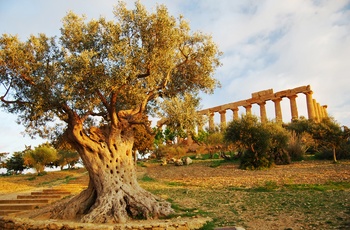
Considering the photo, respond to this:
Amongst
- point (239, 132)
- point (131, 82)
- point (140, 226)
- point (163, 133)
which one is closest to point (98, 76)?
point (131, 82)

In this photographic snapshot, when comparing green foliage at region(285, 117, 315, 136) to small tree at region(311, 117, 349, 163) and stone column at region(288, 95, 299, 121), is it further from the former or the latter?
stone column at region(288, 95, 299, 121)

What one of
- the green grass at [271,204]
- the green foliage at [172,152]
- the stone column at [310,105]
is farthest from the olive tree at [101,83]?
the stone column at [310,105]

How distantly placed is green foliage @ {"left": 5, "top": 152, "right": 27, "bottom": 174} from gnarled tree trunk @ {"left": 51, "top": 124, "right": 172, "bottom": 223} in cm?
4079

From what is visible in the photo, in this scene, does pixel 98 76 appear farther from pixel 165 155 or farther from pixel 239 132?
pixel 165 155

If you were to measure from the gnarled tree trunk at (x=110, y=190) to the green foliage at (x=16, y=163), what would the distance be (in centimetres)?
4079

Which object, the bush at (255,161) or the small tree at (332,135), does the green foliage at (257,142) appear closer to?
the bush at (255,161)

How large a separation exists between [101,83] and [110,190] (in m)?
4.24

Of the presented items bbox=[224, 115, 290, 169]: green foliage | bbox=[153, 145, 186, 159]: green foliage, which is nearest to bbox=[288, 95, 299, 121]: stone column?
bbox=[153, 145, 186, 159]: green foliage

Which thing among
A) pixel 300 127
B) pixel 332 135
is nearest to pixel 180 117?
pixel 332 135

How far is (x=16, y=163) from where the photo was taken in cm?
4781

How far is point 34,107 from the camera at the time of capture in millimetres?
11812

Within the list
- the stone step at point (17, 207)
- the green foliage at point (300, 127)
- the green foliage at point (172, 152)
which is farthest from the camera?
the green foliage at point (172, 152)

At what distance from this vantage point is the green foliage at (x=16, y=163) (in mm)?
47719

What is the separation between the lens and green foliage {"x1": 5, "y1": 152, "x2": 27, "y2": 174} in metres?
47.7
